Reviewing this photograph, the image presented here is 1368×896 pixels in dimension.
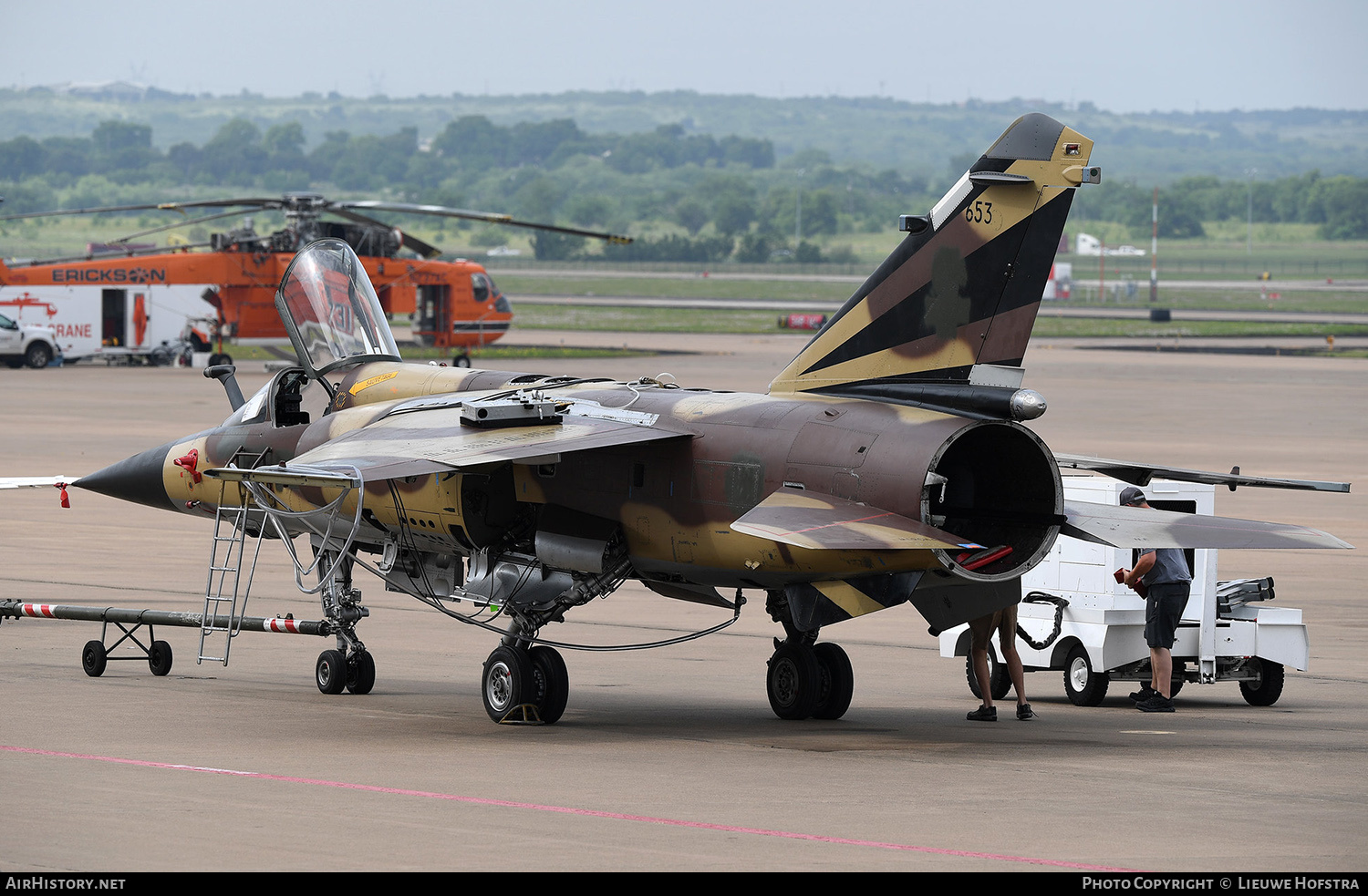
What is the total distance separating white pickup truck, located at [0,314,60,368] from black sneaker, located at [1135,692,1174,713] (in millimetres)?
47311

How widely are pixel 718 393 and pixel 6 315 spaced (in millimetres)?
48457

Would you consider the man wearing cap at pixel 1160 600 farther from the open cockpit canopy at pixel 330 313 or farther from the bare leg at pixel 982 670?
the open cockpit canopy at pixel 330 313

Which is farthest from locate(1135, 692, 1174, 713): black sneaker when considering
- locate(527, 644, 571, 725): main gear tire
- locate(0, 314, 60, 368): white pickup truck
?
locate(0, 314, 60, 368): white pickup truck

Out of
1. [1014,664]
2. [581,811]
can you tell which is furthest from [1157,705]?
[581,811]

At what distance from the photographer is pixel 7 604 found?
53.4ft

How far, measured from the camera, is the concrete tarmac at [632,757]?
8.89m

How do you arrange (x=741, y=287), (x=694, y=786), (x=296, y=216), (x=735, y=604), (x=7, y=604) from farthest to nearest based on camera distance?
(x=741, y=287)
(x=296, y=216)
(x=7, y=604)
(x=735, y=604)
(x=694, y=786)

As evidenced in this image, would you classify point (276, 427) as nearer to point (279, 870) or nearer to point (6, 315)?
point (279, 870)

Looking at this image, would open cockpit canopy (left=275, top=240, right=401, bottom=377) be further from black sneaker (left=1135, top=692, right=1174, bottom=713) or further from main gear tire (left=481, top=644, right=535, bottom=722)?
black sneaker (left=1135, top=692, right=1174, bottom=713)

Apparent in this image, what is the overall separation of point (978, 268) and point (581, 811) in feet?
17.3

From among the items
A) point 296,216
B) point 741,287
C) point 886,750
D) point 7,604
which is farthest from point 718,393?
point 741,287

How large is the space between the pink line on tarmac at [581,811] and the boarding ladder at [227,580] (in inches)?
60.7

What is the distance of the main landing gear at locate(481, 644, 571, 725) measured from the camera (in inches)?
530

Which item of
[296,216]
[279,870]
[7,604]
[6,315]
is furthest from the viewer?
[6,315]
